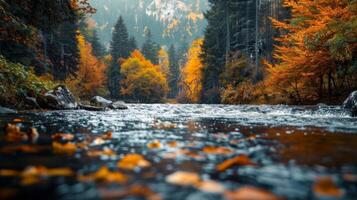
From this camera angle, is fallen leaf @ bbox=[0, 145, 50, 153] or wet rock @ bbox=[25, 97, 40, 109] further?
wet rock @ bbox=[25, 97, 40, 109]

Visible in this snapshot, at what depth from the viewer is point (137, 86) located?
53.2m

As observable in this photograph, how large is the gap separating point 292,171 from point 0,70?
325 inches

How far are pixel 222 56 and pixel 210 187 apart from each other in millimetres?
39313

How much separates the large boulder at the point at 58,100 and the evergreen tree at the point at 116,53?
45583 millimetres

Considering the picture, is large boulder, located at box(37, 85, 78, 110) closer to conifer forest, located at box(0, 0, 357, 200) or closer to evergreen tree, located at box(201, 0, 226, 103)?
conifer forest, located at box(0, 0, 357, 200)

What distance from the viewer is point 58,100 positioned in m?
11.6

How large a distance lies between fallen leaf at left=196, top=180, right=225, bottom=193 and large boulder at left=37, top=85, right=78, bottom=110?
10.4 metres

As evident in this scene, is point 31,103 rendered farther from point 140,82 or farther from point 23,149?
point 140,82

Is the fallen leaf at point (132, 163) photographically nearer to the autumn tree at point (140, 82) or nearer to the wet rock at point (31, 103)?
the wet rock at point (31, 103)

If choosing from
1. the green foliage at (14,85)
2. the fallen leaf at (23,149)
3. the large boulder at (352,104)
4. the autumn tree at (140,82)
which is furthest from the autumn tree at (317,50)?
the autumn tree at (140,82)

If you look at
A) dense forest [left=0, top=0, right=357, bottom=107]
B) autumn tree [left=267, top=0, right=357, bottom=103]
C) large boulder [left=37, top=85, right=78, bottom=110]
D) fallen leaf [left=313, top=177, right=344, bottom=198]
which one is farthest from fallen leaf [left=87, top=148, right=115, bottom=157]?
autumn tree [left=267, top=0, right=357, bottom=103]

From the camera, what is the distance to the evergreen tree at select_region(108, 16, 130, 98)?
58.5m

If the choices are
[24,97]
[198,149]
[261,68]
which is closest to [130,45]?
[261,68]

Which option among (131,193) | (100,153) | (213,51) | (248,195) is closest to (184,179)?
(131,193)
